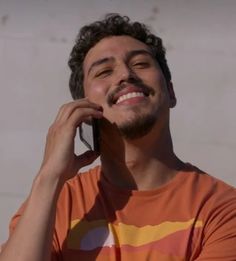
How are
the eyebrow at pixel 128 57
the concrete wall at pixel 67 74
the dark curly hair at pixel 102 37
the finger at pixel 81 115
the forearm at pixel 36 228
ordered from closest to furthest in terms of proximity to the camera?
the forearm at pixel 36 228 → the finger at pixel 81 115 → the eyebrow at pixel 128 57 → the dark curly hair at pixel 102 37 → the concrete wall at pixel 67 74

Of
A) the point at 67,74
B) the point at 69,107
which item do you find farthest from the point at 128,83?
the point at 67,74

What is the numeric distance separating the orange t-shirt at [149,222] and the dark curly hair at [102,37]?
0.90 ft

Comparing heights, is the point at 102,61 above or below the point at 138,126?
above

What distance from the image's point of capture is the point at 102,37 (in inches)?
55.8

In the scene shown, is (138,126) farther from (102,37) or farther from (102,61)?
(102,37)

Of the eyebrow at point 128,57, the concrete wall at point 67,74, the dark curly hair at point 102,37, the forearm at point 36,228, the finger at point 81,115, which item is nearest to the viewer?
the forearm at point 36,228

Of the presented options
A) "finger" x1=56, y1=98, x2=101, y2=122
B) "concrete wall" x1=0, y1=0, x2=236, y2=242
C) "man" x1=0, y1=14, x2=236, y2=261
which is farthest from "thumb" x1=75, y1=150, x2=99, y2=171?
"concrete wall" x1=0, y1=0, x2=236, y2=242

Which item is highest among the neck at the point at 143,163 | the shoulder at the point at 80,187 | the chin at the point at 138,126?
the chin at the point at 138,126

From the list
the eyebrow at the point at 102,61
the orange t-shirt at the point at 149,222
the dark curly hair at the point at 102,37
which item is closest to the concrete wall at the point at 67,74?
the dark curly hair at the point at 102,37

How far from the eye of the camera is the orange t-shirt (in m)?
1.10

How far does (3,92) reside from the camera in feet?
7.25

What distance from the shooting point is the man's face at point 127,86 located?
4.03ft

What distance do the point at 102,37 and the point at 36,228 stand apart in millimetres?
504

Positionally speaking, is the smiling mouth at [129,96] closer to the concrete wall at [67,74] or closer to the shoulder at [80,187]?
the shoulder at [80,187]
